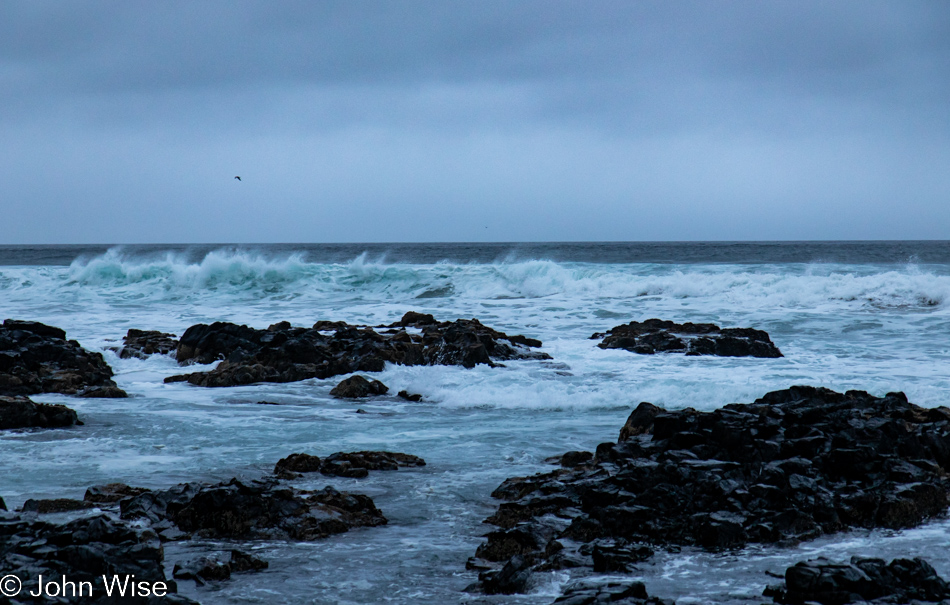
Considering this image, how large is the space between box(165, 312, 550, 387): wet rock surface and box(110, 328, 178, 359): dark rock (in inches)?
24.4

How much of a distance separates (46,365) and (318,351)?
419 cm

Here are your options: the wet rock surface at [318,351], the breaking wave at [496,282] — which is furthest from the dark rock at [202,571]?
the breaking wave at [496,282]

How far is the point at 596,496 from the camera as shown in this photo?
6.19 m

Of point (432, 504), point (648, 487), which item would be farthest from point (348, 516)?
point (648, 487)

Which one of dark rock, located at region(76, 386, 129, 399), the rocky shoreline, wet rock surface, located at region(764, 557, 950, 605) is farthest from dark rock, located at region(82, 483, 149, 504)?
dark rock, located at region(76, 386, 129, 399)

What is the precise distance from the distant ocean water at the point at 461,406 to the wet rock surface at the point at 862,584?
35cm

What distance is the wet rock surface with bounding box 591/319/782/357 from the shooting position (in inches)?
585

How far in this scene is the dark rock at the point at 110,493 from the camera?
6.30 metres

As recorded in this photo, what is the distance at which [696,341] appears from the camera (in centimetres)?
1516

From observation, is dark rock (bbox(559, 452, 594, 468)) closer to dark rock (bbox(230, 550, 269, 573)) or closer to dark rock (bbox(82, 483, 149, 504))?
dark rock (bbox(230, 550, 269, 573))

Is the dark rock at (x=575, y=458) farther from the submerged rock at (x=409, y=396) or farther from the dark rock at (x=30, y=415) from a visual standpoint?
the dark rock at (x=30, y=415)

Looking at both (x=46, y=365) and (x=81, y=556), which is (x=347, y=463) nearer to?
(x=81, y=556)

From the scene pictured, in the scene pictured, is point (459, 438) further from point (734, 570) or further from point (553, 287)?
point (553, 287)

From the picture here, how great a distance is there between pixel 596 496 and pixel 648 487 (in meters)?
0.41
